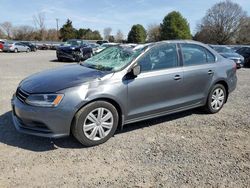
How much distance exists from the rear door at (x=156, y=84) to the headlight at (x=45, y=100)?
1159 millimetres

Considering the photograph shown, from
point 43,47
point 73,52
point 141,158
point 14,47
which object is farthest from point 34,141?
point 43,47

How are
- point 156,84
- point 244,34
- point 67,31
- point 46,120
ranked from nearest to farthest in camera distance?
point 46,120, point 156,84, point 244,34, point 67,31

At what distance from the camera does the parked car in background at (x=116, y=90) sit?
3795 millimetres

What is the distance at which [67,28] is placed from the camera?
7006 cm

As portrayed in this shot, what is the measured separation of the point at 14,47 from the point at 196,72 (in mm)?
32223

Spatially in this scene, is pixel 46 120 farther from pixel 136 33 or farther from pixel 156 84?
pixel 136 33

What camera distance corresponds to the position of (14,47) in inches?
1302

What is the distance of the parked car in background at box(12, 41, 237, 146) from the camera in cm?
379

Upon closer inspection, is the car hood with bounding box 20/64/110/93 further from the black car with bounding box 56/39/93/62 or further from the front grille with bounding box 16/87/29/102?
the black car with bounding box 56/39/93/62

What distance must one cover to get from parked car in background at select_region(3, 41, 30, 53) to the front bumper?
31.8 metres

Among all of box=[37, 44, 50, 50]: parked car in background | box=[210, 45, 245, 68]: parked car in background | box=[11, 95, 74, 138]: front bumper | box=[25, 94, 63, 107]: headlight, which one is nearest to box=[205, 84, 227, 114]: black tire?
box=[11, 95, 74, 138]: front bumper

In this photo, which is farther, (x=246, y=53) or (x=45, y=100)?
(x=246, y=53)

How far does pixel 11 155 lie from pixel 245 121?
4291 mm

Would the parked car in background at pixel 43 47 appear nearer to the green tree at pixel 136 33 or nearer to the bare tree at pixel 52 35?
the bare tree at pixel 52 35
